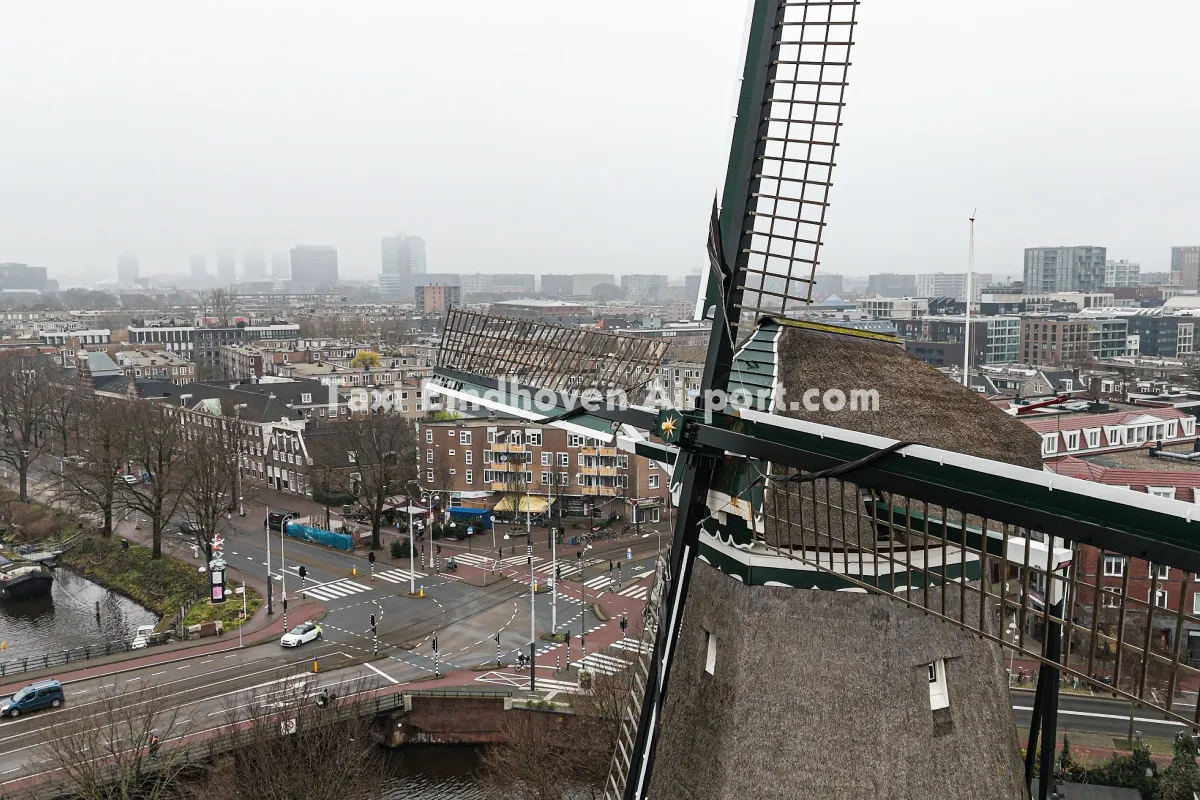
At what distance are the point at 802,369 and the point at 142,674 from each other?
25131mm

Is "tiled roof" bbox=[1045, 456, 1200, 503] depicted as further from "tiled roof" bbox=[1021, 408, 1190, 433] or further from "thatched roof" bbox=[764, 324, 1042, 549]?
"thatched roof" bbox=[764, 324, 1042, 549]

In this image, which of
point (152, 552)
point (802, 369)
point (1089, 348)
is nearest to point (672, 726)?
point (802, 369)

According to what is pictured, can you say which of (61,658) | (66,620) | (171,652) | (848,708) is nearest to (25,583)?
(66,620)

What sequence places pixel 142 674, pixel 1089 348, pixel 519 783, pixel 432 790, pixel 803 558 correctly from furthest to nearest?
pixel 1089 348 < pixel 142 674 < pixel 432 790 < pixel 519 783 < pixel 803 558

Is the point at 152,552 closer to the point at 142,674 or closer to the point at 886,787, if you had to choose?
the point at 142,674

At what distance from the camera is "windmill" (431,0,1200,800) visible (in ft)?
20.4

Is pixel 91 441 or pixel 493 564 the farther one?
pixel 91 441

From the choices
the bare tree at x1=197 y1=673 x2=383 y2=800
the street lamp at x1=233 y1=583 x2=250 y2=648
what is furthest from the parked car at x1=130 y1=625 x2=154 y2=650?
the bare tree at x1=197 y1=673 x2=383 y2=800

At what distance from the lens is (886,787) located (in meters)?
7.39

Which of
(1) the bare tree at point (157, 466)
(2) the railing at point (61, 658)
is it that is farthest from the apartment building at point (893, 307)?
(2) the railing at point (61, 658)

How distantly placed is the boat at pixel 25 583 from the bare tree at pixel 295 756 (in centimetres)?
2209

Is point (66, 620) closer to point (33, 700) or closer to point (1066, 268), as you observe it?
point (33, 700)

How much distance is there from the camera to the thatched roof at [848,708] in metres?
7.44

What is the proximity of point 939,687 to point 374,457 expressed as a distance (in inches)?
1813
